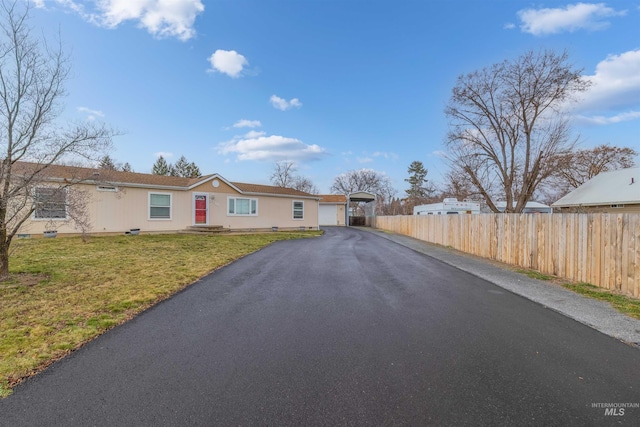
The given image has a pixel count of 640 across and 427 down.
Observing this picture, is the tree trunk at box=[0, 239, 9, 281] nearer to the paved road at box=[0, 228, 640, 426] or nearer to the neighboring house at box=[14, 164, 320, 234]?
the paved road at box=[0, 228, 640, 426]

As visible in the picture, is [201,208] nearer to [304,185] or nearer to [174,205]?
[174,205]

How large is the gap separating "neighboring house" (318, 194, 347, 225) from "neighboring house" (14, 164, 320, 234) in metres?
11.2

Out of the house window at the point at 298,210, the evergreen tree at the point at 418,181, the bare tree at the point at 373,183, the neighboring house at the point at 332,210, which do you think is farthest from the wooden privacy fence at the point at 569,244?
the evergreen tree at the point at 418,181

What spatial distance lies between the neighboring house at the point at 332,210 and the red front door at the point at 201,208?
56.0 ft

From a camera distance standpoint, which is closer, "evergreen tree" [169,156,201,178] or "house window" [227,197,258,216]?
"house window" [227,197,258,216]

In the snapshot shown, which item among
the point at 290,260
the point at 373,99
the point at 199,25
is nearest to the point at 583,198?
the point at 373,99

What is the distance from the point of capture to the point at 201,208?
17.3 meters

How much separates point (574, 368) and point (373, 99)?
1816cm

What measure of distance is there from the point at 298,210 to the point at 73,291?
1690cm

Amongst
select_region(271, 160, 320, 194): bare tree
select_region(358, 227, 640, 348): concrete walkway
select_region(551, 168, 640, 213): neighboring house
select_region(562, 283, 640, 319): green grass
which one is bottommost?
select_region(358, 227, 640, 348): concrete walkway

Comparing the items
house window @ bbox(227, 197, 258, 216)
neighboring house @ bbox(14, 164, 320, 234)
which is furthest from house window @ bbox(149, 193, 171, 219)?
house window @ bbox(227, 197, 258, 216)

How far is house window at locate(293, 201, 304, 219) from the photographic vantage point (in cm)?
2159

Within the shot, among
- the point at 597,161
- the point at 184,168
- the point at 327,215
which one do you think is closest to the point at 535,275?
the point at 327,215

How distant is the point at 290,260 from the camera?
30.7ft
